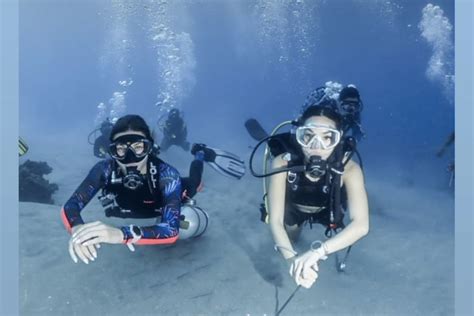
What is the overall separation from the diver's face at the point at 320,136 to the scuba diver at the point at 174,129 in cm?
741

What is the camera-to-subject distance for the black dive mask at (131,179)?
13.6ft

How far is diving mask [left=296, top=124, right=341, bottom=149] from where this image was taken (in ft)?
12.4

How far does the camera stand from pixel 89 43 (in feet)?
169

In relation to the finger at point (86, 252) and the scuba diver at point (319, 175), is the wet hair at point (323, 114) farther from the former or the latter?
the finger at point (86, 252)

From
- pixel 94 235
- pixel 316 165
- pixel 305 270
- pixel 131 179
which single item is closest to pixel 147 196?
pixel 131 179

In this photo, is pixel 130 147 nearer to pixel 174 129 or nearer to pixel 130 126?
pixel 130 126

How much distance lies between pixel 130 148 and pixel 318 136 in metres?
1.85

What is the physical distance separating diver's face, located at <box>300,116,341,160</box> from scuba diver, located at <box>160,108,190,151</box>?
7.41m

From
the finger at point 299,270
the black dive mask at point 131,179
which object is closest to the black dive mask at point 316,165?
the finger at point 299,270

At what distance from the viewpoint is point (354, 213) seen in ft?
12.4

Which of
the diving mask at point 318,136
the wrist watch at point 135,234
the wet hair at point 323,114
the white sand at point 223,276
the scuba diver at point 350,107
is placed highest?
the scuba diver at point 350,107

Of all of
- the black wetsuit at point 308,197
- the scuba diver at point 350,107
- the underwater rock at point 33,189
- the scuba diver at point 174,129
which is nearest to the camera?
the black wetsuit at point 308,197

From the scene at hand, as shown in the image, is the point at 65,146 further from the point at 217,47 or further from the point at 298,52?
the point at 217,47

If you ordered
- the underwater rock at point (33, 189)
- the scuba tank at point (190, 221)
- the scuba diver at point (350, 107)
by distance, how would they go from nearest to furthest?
the scuba tank at point (190, 221) < the scuba diver at point (350, 107) < the underwater rock at point (33, 189)
